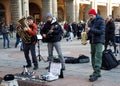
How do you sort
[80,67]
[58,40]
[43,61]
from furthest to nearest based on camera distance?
[43,61] < [80,67] < [58,40]

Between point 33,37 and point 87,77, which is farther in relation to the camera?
point 33,37

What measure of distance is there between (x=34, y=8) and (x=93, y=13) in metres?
39.3

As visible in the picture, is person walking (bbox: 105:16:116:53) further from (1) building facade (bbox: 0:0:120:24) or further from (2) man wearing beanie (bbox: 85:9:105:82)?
(1) building facade (bbox: 0:0:120:24)

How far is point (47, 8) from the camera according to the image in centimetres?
3834

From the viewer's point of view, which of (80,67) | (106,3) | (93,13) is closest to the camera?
(93,13)

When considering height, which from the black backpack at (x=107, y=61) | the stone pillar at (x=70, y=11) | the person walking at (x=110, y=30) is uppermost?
the stone pillar at (x=70, y=11)

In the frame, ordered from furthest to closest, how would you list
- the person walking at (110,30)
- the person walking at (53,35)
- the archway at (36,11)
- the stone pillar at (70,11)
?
the archway at (36,11) < the stone pillar at (70,11) < the person walking at (110,30) < the person walking at (53,35)

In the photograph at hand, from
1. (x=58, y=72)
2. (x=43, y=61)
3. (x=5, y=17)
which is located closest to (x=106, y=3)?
(x=5, y=17)

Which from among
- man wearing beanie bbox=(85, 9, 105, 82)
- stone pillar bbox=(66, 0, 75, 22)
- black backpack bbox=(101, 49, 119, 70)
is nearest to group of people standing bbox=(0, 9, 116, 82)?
man wearing beanie bbox=(85, 9, 105, 82)

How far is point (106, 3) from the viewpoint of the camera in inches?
2218

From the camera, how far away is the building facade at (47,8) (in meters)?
34.2

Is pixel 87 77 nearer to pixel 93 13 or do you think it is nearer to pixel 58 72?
pixel 58 72

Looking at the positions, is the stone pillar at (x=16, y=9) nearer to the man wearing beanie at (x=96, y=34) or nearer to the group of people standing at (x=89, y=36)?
the group of people standing at (x=89, y=36)

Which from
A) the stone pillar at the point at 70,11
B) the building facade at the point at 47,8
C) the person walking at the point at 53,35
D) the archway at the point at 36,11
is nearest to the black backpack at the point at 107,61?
the person walking at the point at 53,35
